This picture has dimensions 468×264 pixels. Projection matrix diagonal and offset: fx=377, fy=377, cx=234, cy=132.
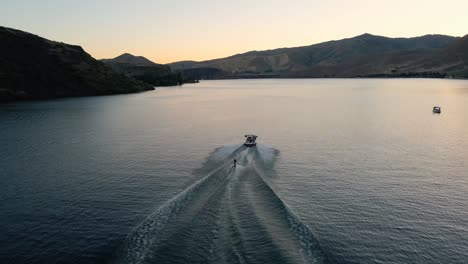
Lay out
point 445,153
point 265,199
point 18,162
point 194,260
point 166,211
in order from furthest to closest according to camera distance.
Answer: point 445,153
point 18,162
point 265,199
point 166,211
point 194,260

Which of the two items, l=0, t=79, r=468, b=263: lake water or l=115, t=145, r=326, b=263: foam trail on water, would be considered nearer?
l=115, t=145, r=326, b=263: foam trail on water

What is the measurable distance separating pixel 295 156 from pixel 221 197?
28409 millimetres

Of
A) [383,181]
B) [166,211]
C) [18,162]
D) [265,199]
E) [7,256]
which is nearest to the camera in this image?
[7,256]

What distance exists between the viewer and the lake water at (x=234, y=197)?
34781 millimetres

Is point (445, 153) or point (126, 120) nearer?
point (445, 153)

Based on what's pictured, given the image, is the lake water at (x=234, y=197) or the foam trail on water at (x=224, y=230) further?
the lake water at (x=234, y=197)

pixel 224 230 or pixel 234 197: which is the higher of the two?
pixel 234 197

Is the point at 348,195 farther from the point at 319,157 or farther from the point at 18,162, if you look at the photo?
the point at 18,162

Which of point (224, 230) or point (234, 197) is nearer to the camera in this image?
point (224, 230)

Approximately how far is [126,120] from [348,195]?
95513 millimetres

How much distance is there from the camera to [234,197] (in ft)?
154

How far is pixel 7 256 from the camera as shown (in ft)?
112

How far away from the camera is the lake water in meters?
34.8

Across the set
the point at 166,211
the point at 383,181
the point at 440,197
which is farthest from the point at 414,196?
the point at 166,211
